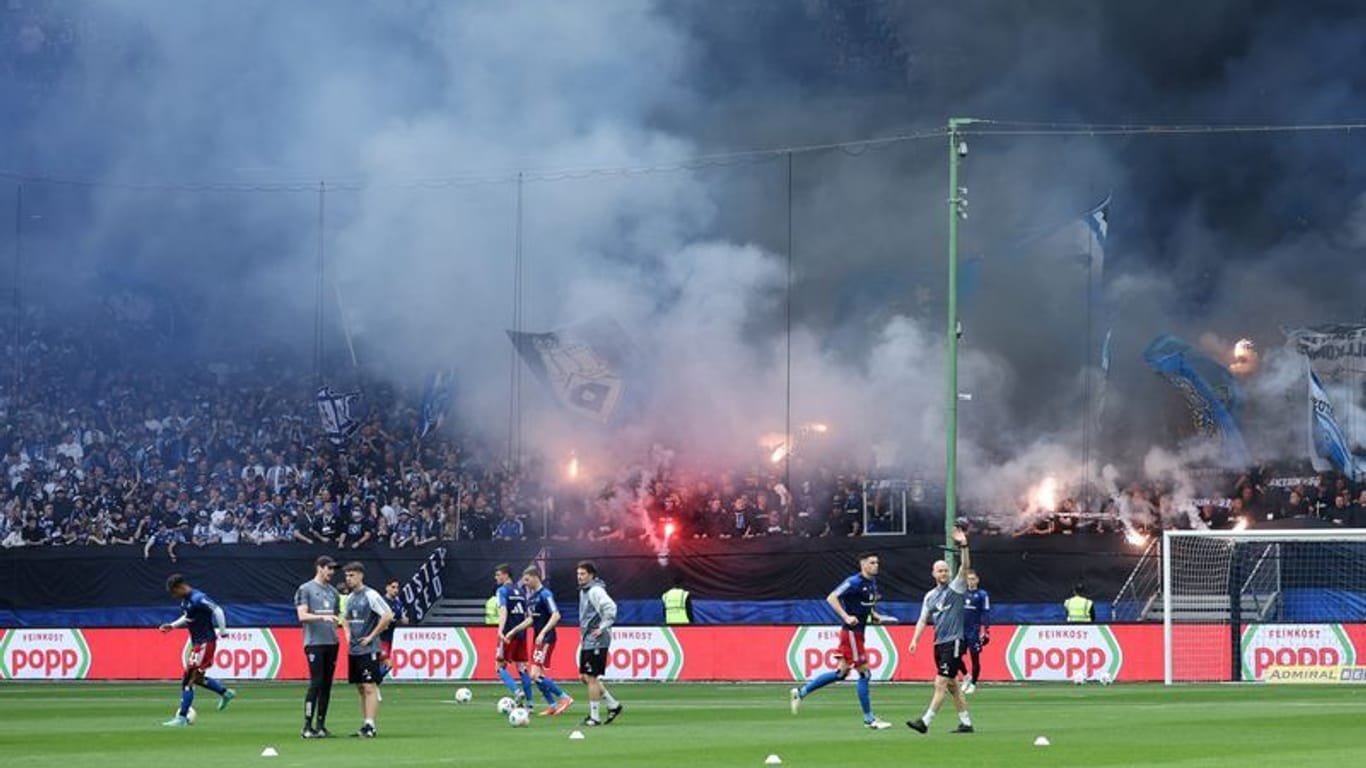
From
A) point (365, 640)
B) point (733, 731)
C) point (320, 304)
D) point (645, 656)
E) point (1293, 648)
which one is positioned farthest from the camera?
point (320, 304)

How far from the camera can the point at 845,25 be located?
60.2 m

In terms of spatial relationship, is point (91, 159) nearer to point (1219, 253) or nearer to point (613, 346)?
point (613, 346)

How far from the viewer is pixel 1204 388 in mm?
55094

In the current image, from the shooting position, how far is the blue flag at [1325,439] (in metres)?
51.4

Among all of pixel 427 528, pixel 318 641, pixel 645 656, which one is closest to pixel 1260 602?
pixel 645 656

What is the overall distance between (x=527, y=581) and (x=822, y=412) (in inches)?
1044

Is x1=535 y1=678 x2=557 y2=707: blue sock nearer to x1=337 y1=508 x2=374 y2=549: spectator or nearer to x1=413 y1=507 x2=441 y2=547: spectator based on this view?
x1=337 y1=508 x2=374 y2=549: spectator

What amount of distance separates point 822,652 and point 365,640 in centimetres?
1824

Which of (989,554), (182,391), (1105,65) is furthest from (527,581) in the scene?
(1105,65)

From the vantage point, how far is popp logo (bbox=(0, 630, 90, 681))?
46.3 meters

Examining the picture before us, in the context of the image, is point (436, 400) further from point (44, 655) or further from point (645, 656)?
point (645, 656)

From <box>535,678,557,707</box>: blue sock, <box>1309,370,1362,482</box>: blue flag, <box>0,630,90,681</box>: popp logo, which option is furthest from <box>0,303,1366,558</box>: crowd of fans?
<box>535,678,557,707</box>: blue sock

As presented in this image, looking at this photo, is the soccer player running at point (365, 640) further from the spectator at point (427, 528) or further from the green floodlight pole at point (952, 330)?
the spectator at point (427, 528)

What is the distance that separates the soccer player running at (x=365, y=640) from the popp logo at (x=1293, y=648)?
67.4 feet
